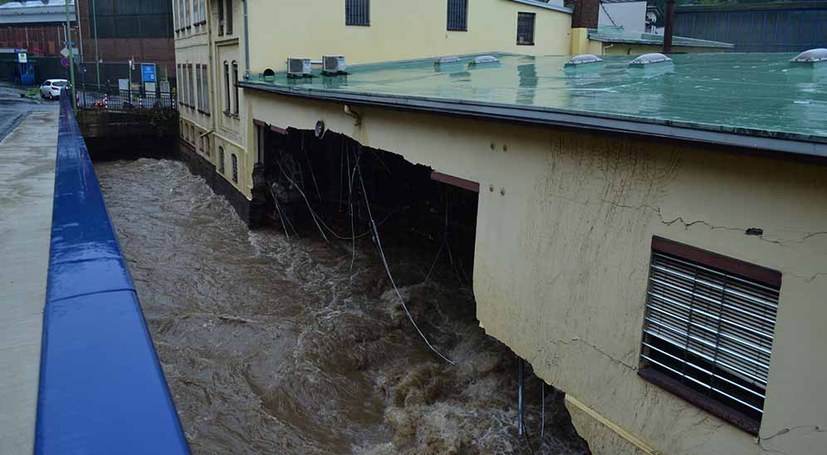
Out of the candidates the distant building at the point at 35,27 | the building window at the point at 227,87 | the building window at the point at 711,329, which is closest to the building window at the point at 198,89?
the building window at the point at 227,87

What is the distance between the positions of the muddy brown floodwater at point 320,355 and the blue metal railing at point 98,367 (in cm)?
234

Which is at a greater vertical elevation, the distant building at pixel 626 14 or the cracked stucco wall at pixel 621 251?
the distant building at pixel 626 14

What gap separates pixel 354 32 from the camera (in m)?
19.2

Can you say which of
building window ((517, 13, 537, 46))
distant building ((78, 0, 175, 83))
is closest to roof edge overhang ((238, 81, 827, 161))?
building window ((517, 13, 537, 46))

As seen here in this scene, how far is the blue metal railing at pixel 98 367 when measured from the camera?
398 cm

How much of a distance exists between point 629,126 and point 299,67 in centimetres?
1213

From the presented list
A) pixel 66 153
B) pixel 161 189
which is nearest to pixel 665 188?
pixel 66 153

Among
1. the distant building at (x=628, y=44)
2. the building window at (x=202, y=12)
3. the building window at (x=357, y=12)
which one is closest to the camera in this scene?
the building window at (x=357, y=12)

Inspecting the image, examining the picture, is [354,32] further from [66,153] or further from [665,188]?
[665,188]

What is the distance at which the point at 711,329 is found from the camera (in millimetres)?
5133

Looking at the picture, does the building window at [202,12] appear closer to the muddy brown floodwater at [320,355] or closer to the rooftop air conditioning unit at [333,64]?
the rooftop air conditioning unit at [333,64]

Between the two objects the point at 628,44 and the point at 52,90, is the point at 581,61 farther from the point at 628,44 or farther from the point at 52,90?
the point at 52,90

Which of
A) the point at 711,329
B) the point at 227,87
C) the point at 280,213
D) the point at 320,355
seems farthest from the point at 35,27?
the point at 711,329

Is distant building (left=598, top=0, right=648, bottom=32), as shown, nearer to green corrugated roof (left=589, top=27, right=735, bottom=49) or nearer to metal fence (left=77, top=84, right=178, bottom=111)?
green corrugated roof (left=589, top=27, right=735, bottom=49)
